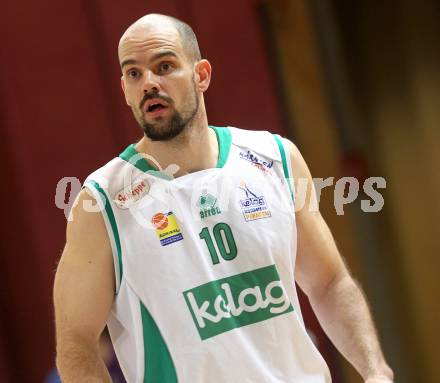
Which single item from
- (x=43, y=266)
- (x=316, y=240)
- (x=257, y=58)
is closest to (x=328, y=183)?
(x=257, y=58)

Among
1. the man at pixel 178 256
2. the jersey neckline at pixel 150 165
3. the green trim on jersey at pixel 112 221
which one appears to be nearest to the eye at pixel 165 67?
the man at pixel 178 256

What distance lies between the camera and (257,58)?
551 centimetres

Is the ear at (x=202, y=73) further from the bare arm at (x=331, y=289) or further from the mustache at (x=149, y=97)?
the bare arm at (x=331, y=289)

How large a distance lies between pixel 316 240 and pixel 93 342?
31.6 inches

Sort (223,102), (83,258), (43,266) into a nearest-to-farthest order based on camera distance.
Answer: (83,258), (43,266), (223,102)

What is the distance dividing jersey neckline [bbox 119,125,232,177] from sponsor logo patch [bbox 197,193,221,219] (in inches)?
4.9

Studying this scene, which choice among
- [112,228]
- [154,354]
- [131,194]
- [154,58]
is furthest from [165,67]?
[154,354]

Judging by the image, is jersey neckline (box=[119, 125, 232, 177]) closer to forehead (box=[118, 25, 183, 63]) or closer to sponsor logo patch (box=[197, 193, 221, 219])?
sponsor logo patch (box=[197, 193, 221, 219])

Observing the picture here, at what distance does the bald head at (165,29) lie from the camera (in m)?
2.71

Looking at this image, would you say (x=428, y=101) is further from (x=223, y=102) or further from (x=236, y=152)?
(x=236, y=152)

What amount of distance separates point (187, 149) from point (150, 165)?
0.12 metres

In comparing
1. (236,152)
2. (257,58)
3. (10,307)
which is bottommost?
(10,307)

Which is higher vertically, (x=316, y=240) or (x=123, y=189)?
(x=123, y=189)

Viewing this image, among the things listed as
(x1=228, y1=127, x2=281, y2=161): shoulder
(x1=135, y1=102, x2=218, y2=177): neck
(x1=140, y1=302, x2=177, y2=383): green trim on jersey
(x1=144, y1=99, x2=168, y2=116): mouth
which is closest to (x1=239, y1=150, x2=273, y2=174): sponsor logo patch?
(x1=228, y1=127, x2=281, y2=161): shoulder
